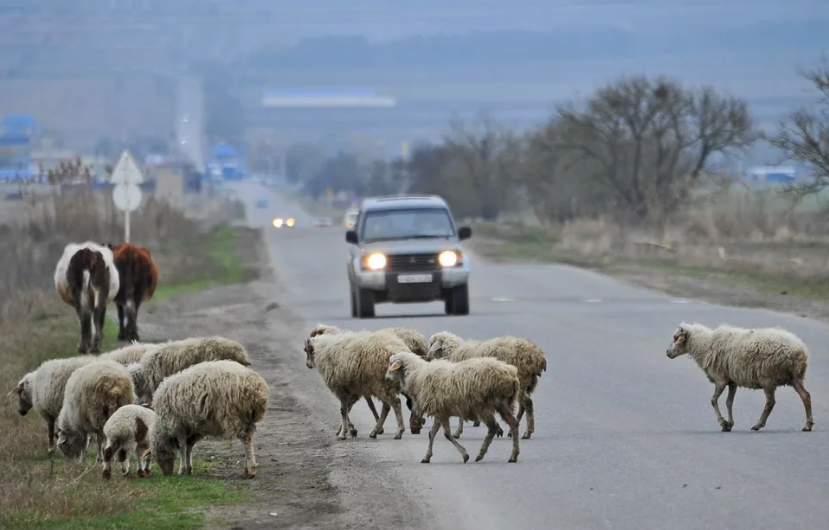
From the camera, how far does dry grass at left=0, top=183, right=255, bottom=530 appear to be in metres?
9.95

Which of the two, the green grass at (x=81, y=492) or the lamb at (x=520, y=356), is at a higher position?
the lamb at (x=520, y=356)

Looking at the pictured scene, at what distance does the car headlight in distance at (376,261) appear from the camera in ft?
92.2

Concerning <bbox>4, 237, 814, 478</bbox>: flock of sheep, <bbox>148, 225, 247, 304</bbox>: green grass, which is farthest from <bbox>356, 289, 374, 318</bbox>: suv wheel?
<bbox>4, 237, 814, 478</bbox>: flock of sheep

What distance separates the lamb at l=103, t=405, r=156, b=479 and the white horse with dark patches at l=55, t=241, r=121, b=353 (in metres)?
10.4

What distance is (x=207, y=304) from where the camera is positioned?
33938mm

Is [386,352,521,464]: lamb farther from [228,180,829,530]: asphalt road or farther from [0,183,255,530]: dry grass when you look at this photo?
[0,183,255,530]: dry grass

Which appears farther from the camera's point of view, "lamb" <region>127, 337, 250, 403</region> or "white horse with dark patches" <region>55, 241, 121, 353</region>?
"white horse with dark patches" <region>55, 241, 121, 353</region>

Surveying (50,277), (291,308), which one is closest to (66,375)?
(291,308)

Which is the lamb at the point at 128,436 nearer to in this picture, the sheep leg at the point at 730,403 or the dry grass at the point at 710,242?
the sheep leg at the point at 730,403

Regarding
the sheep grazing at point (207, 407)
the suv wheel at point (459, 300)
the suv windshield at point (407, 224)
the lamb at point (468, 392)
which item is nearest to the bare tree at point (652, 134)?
the suv windshield at point (407, 224)

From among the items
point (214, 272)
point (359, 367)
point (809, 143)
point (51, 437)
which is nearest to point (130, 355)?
point (51, 437)

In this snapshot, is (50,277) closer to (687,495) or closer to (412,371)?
(412,371)

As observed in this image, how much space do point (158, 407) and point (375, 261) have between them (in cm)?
1673

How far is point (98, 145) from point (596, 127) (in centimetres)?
2296
